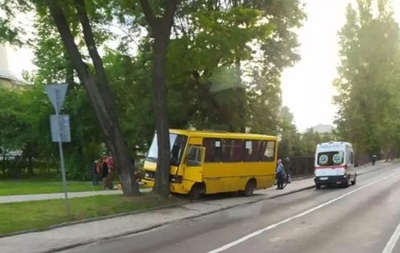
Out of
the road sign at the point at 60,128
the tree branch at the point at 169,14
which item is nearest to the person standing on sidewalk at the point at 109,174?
the tree branch at the point at 169,14

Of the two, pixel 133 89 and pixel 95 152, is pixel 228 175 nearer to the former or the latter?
pixel 133 89

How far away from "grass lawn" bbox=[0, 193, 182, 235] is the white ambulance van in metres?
15.4

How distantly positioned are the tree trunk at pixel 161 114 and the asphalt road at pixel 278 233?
2.62m

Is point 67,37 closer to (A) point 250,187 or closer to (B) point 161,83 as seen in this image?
(B) point 161,83

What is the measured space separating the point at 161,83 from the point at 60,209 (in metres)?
6.26

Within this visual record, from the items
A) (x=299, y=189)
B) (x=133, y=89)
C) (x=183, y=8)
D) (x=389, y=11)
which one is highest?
(x=389, y=11)

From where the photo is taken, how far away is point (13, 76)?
65.1 metres

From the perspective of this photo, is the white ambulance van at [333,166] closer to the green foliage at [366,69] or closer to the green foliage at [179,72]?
the green foliage at [179,72]

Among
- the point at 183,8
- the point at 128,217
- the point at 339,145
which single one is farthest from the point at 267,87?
the point at 128,217

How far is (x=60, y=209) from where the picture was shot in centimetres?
1741

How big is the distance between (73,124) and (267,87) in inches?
516

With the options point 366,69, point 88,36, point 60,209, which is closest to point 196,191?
point 88,36

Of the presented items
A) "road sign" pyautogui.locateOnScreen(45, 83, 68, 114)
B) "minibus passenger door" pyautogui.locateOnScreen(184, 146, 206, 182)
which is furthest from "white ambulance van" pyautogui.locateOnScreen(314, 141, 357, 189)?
"road sign" pyautogui.locateOnScreen(45, 83, 68, 114)

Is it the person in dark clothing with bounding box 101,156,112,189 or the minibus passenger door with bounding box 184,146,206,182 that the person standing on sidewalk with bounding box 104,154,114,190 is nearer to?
the person in dark clothing with bounding box 101,156,112,189
